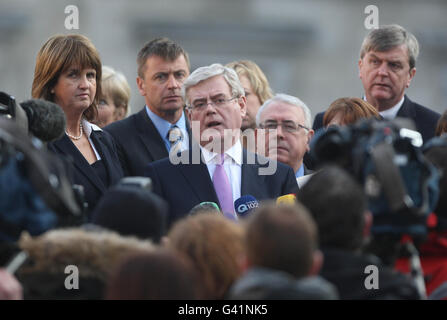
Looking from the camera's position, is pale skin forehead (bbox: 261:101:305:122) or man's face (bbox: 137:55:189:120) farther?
man's face (bbox: 137:55:189:120)

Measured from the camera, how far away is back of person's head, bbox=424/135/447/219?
369cm

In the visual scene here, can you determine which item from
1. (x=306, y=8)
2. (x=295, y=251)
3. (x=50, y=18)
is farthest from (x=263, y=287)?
(x=306, y=8)

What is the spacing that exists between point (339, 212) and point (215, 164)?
1.90 metres

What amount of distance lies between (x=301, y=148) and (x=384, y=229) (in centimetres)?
240

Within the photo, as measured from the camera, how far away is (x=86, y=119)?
17.4 feet

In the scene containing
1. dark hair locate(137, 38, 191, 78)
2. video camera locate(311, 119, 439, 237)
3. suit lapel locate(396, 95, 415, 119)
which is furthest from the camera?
dark hair locate(137, 38, 191, 78)

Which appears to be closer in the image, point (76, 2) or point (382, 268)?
point (382, 268)

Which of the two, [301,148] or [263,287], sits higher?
[301,148]

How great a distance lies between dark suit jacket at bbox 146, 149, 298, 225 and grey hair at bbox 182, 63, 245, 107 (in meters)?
0.48

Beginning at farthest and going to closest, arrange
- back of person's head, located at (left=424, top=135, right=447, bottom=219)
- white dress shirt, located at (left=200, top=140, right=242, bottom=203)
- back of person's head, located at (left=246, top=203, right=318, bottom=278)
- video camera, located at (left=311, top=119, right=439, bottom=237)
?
white dress shirt, located at (left=200, top=140, right=242, bottom=203), back of person's head, located at (left=424, top=135, right=447, bottom=219), video camera, located at (left=311, top=119, right=439, bottom=237), back of person's head, located at (left=246, top=203, right=318, bottom=278)

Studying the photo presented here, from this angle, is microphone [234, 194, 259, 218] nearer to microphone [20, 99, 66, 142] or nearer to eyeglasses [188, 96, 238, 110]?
eyeglasses [188, 96, 238, 110]

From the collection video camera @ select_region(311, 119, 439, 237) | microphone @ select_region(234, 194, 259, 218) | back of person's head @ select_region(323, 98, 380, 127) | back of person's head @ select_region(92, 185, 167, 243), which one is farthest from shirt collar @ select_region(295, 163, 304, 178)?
back of person's head @ select_region(92, 185, 167, 243)

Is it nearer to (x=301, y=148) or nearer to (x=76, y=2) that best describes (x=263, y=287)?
(x=301, y=148)

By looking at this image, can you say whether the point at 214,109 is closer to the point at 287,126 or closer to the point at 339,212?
the point at 287,126
